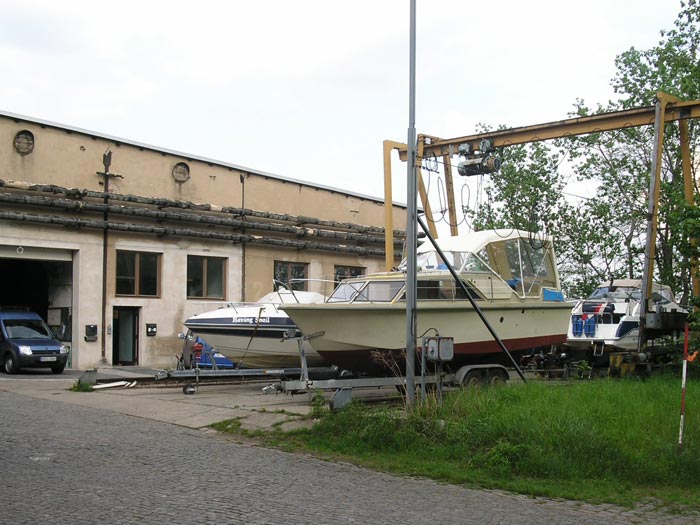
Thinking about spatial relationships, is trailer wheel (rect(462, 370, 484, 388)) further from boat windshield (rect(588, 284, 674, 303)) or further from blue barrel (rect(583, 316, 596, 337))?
boat windshield (rect(588, 284, 674, 303))

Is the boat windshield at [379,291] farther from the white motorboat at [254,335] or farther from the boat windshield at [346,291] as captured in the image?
the white motorboat at [254,335]

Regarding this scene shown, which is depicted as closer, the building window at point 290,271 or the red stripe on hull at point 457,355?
the red stripe on hull at point 457,355

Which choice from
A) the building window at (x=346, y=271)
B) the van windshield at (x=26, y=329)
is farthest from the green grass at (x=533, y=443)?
the building window at (x=346, y=271)

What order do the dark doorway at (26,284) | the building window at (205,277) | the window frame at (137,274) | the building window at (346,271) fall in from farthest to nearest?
the building window at (346,271) < the building window at (205,277) < the dark doorway at (26,284) < the window frame at (137,274)

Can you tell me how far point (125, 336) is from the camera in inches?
1075

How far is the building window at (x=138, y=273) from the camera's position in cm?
2680

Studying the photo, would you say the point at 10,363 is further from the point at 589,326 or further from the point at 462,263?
the point at 589,326

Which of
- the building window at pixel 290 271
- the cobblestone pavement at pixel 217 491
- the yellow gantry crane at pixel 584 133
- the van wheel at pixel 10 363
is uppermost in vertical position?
the yellow gantry crane at pixel 584 133

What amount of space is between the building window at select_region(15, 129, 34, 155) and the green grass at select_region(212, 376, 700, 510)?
55.7 ft

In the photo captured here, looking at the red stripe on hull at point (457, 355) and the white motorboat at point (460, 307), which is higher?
the white motorboat at point (460, 307)

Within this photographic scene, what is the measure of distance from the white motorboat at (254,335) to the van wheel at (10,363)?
6887mm

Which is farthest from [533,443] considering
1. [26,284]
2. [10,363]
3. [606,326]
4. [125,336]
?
[26,284]

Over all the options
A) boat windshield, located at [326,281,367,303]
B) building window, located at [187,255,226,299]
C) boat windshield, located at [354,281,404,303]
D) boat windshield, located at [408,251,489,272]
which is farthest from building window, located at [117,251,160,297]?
boat windshield, located at [354,281,404,303]

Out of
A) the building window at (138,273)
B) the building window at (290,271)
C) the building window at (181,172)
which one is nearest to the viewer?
the building window at (138,273)
